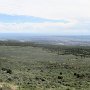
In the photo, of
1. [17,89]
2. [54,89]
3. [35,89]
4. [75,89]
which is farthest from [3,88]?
[75,89]

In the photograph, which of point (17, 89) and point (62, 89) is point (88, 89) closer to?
point (62, 89)

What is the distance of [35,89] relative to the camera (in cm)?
2145

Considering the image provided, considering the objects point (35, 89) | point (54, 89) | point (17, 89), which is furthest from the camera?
point (54, 89)

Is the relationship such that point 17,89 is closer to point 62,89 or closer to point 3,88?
point 3,88

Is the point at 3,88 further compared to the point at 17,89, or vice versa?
the point at 17,89

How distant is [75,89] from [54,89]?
1.87m

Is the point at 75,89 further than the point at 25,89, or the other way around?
the point at 75,89

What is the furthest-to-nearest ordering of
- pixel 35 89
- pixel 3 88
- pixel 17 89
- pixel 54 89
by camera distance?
pixel 54 89, pixel 35 89, pixel 17 89, pixel 3 88

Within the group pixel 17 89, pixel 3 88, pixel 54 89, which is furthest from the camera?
pixel 54 89

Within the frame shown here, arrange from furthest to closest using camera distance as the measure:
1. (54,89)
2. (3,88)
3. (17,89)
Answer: (54,89)
(17,89)
(3,88)

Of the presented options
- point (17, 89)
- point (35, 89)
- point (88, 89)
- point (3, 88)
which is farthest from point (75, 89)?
point (3, 88)

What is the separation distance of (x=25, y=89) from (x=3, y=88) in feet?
8.44

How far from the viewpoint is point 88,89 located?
24.1 meters

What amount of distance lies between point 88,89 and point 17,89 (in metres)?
7.06
